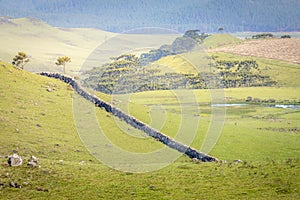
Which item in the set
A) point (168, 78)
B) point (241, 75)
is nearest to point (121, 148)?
point (168, 78)

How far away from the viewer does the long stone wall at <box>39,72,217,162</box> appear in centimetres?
3584

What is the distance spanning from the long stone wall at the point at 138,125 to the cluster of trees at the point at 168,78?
58.7 metres

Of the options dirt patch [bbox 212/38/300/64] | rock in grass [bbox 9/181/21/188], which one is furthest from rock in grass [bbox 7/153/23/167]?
dirt patch [bbox 212/38/300/64]

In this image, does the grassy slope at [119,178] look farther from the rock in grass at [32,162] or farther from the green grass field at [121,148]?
the rock in grass at [32,162]

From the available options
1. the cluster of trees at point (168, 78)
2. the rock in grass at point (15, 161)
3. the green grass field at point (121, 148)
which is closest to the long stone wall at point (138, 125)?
the green grass field at point (121, 148)

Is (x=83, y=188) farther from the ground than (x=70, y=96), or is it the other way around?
(x=70, y=96)

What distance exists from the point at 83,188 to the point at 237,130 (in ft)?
102

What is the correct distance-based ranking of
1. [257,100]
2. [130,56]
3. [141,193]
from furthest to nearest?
[130,56], [257,100], [141,193]

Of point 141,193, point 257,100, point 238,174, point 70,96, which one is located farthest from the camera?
point 257,100

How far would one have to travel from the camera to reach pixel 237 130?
52406 millimetres

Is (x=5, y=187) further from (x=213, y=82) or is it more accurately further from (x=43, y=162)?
(x=213, y=82)

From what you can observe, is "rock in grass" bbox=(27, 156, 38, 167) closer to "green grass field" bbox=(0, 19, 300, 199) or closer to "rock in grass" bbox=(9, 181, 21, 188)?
"green grass field" bbox=(0, 19, 300, 199)

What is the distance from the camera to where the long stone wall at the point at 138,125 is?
35844mm

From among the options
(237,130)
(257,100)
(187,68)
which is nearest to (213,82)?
(187,68)
